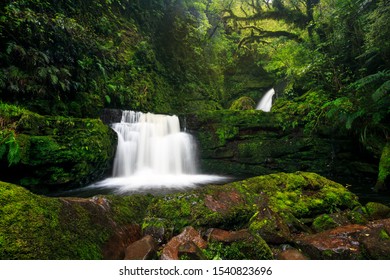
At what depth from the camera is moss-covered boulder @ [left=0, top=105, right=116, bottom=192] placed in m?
4.80

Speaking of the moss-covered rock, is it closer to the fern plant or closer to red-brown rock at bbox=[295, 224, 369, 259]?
red-brown rock at bbox=[295, 224, 369, 259]

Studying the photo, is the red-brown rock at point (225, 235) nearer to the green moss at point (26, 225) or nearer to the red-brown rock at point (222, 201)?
the red-brown rock at point (222, 201)

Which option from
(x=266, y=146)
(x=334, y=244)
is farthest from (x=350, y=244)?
(x=266, y=146)

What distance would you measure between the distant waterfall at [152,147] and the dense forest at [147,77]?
870 mm

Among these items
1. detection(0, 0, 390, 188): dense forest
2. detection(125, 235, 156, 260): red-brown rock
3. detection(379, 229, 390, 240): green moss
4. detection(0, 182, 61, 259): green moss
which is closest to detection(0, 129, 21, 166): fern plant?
detection(0, 0, 390, 188): dense forest

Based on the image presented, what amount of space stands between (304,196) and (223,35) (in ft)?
64.7

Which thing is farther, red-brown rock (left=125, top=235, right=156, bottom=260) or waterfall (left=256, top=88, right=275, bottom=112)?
waterfall (left=256, top=88, right=275, bottom=112)

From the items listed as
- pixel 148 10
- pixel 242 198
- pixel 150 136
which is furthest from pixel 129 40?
pixel 242 198

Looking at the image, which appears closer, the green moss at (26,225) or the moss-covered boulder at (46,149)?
the green moss at (26,225)

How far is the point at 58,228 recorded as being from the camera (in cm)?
221

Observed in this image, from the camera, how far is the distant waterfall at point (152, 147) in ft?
28.1

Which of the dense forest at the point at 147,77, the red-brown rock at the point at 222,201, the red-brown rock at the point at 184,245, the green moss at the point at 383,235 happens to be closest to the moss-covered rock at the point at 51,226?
the dense forest at the point at 147,77

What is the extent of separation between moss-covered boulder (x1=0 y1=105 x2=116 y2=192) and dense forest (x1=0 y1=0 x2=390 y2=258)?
25 mm

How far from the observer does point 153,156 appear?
9430 mm
